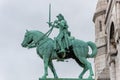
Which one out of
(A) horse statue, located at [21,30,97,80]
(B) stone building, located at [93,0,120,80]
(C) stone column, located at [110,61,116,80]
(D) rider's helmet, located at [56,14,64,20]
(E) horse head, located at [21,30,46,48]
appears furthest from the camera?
(C) stone column, located at [110,61,116,80]

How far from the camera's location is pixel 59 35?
99.9 feet

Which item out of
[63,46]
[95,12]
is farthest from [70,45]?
[95,12]

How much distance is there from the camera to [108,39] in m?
54.1

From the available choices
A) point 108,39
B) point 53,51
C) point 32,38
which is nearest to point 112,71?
point 108,39

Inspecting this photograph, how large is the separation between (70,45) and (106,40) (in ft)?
93.6

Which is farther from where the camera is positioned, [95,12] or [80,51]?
[95,12]

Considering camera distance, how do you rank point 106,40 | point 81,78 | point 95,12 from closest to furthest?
point 81,78 < point 106,40 < point 95,12

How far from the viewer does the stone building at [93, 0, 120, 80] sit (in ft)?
158

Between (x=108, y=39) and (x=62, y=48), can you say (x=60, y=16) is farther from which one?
(x=108, y=39)

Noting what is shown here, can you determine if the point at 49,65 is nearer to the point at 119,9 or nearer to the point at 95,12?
the point at 119,9

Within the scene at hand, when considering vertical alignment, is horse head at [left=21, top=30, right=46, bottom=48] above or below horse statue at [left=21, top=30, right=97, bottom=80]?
above

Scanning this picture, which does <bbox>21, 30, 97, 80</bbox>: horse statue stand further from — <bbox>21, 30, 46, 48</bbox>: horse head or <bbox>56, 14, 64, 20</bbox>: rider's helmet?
<bbox>56, 14, 64, 20</bbox>: rider's helmet

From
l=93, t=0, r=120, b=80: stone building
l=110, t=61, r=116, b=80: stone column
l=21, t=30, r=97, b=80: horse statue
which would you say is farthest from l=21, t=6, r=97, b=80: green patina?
l=110, t=61, r=116, b=80: stone column

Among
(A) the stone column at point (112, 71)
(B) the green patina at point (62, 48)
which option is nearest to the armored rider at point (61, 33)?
(B) the green patina at point (62, 48)
